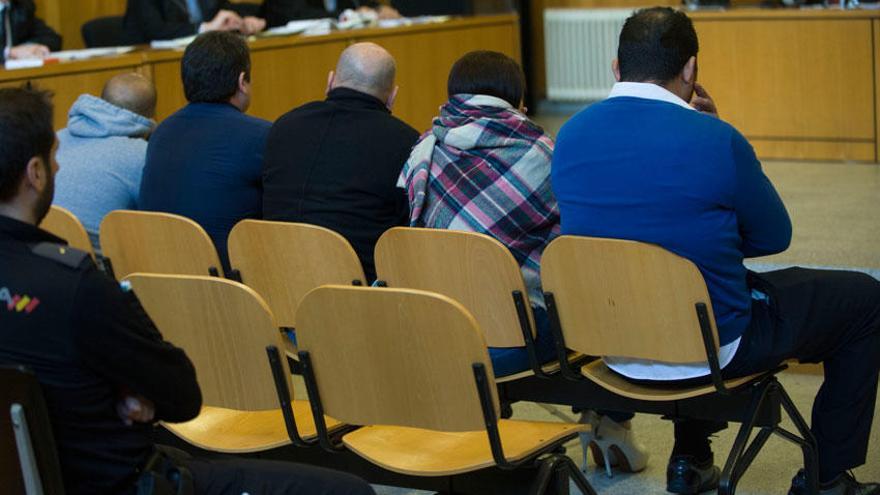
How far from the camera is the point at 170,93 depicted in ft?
20.2

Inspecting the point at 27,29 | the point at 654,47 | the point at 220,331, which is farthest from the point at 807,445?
the point at 27,29

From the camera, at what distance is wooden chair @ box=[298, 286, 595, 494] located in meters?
2.30

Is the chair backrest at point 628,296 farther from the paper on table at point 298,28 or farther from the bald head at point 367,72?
the paper on table at point 298,28

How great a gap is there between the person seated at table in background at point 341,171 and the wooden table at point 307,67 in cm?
227

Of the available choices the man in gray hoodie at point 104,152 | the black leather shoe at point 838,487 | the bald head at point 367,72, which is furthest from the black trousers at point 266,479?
the man in gray hoodie at point 104,152

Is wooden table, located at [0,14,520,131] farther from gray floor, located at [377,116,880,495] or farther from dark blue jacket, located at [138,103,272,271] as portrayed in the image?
dark blue jacket, located at [138,103,272,271]

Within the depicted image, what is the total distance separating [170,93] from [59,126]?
2.23 ft

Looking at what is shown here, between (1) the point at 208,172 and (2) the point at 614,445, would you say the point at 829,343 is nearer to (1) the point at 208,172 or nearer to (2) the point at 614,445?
(2) the point at 614,445

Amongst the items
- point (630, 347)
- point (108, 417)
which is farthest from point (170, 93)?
point (108, 417)

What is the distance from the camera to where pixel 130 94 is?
4.23 m

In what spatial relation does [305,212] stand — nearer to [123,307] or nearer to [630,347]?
[630,347]

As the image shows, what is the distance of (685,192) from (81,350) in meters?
1.35

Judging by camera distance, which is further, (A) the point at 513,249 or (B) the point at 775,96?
(B) the point at 775,96

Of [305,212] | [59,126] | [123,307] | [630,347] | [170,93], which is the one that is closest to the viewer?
[123,307]
